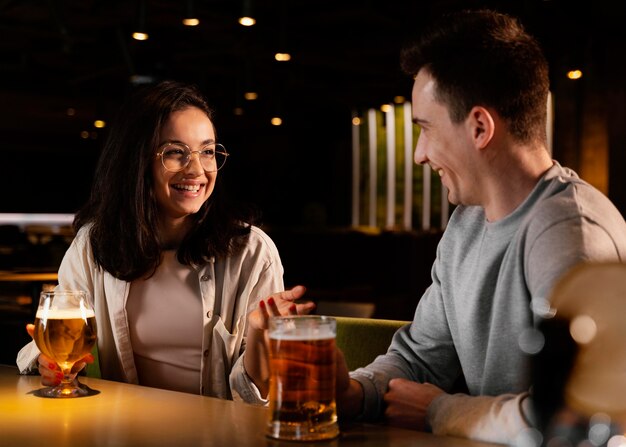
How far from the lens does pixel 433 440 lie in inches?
45.7

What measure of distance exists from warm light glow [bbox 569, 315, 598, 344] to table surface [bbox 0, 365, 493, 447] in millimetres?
223

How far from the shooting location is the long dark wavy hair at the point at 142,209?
87.0 inches

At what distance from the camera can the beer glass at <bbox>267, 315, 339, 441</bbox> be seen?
1157 mm

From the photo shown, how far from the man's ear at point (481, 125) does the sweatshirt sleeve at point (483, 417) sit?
0.53 meters

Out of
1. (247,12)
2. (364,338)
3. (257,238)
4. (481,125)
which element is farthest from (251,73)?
(481,125)

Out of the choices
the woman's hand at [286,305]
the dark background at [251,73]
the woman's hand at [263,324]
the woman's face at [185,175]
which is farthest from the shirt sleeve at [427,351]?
the dark background at [251,73]

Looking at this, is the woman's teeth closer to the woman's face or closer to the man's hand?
the woman's face

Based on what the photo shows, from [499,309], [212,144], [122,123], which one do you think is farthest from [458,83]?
[122,123]

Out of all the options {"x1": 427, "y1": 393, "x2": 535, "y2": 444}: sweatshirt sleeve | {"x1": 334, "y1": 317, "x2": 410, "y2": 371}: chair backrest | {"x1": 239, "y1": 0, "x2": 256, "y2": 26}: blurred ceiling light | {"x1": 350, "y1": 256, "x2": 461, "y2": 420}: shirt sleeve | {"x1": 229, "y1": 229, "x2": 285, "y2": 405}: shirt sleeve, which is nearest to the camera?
{"x1": 427, "y1": 393, "x2": 535, "y2": 444}: sweatshirt sleeve

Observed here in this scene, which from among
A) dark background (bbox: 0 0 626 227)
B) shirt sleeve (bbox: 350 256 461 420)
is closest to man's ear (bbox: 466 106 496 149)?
shirt sleeve (bbox: 350 256 461 420)

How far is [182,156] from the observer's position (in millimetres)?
2238

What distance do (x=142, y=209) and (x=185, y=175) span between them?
0.17 m

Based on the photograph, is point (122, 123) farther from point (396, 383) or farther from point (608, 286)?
point (608, 286)

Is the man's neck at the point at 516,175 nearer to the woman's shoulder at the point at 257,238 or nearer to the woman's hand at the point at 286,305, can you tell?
the woman's hand at the point at 286,305
